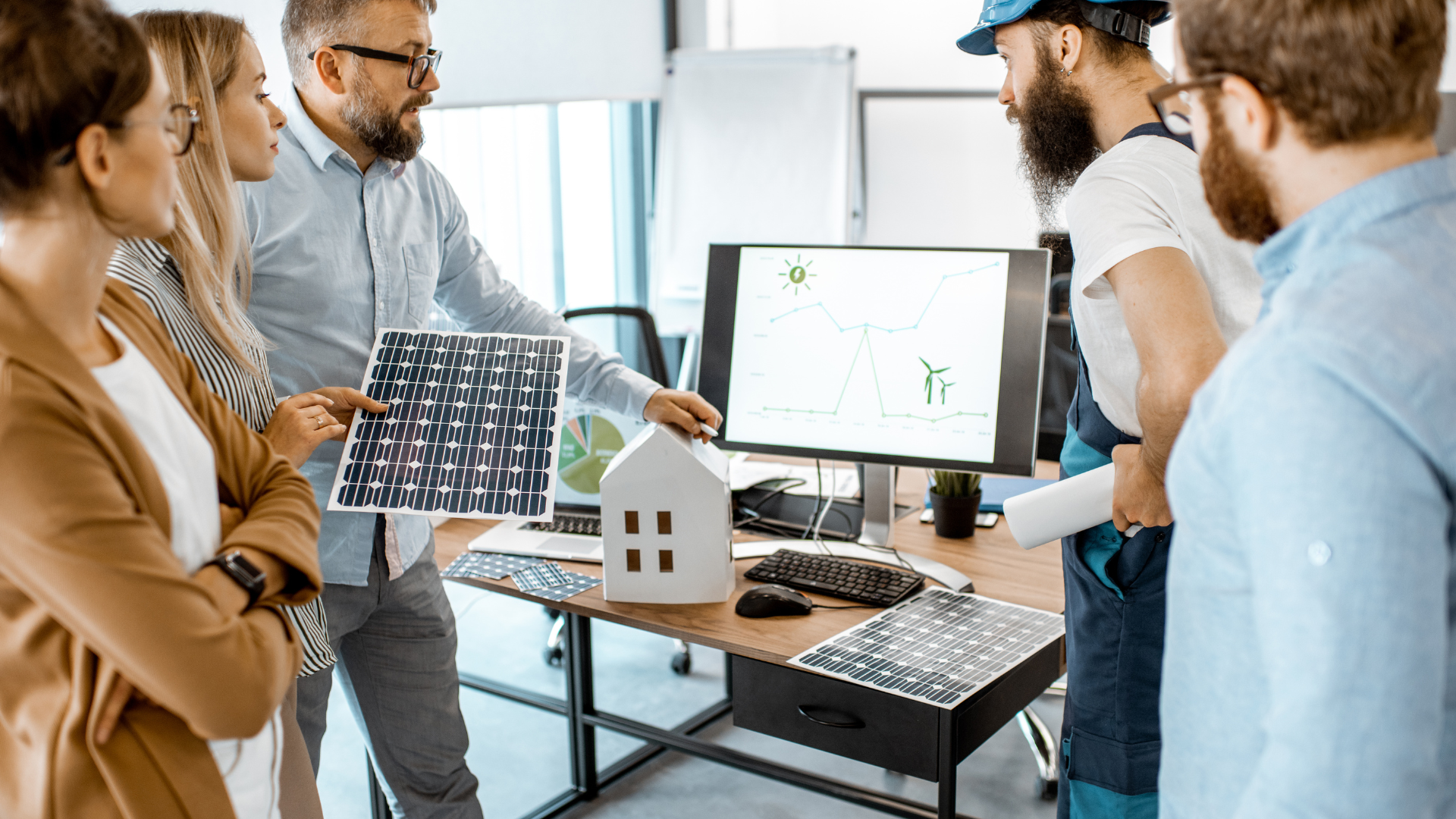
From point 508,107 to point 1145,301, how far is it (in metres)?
2.99

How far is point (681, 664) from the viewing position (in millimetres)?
3156

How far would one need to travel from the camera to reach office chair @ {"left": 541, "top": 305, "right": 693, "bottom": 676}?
2939 millimetres

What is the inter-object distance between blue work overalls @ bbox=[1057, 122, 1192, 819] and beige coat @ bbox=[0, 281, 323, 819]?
0.96m

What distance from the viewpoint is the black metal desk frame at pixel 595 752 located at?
2047mm

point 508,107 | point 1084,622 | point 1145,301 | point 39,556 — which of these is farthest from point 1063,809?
point 508,107

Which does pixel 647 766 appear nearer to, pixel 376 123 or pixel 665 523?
pixel 665 523

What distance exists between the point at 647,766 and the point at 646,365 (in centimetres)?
117

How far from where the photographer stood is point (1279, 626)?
675mm

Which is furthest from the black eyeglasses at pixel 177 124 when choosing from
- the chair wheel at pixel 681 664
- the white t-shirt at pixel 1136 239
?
the chair wheel at pixel 681 664

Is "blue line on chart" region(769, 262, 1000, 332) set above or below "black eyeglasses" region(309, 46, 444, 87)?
below

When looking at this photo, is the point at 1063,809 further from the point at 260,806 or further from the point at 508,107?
the point at 508,107

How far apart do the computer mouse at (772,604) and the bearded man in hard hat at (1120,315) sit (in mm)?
433

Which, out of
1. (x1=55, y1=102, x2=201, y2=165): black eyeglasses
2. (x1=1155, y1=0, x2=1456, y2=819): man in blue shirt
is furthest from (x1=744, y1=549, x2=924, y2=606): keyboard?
(x1=55, y1=102, x2=201, y2=165): black eyeglasses

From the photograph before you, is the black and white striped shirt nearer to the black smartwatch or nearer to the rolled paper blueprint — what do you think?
the black smartwatch
